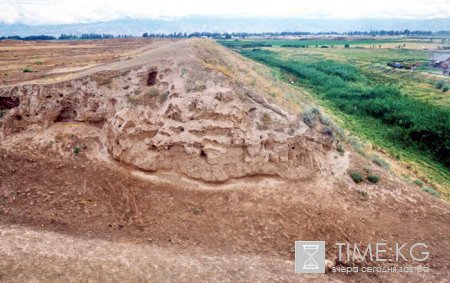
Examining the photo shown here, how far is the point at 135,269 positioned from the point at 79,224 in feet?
12.6

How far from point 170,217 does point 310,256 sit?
5689 millimetres

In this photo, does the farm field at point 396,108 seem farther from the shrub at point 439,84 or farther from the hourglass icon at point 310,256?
the hourglass icon at point 310,256

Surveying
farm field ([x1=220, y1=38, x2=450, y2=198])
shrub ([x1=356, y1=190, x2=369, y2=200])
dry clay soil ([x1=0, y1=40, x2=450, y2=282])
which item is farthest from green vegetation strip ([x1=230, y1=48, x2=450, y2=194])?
dry clay soil ([x1=0, y1=40, x2=450, y2=282])

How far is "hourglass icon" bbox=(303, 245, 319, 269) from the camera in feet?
43.3

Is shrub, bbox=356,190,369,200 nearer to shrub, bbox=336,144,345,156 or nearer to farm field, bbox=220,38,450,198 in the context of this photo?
shrub, bbox=336,144,345,156

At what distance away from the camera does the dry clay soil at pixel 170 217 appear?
39.5 ft

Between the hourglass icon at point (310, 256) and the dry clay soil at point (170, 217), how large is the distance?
0.48 meters

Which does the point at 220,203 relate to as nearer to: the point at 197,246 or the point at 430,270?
the point at 197,246

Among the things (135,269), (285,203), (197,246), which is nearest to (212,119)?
(285,203)

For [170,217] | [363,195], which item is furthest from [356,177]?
[170,217]

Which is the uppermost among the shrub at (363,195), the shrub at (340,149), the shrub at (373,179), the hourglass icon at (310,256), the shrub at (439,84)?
the shrub at (439,84)

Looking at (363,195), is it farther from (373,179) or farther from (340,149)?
(340,149)

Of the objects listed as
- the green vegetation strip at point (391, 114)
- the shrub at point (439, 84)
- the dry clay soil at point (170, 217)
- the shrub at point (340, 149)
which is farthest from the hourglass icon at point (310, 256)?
the shrub at point (439, 84)

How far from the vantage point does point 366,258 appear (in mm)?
13938
